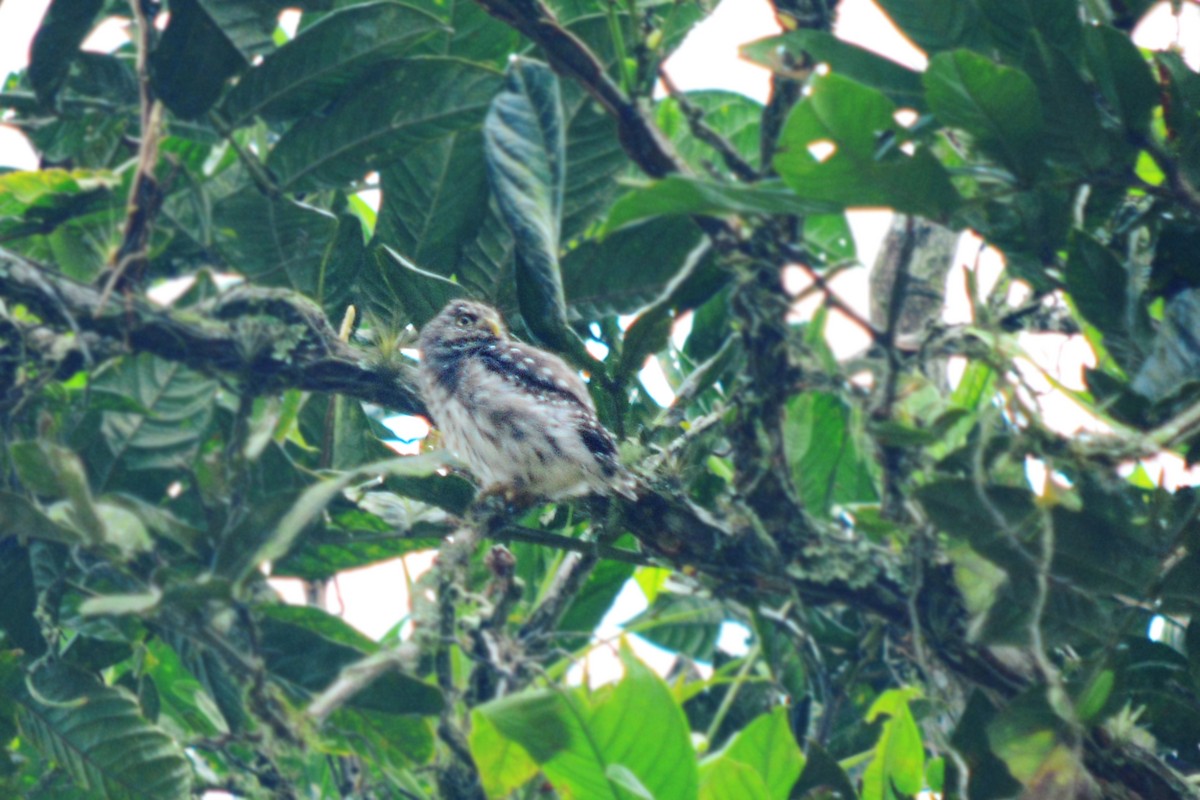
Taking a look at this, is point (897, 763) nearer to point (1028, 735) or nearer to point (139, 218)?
point (1028, 735)

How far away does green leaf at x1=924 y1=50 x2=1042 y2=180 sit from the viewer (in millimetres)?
1786

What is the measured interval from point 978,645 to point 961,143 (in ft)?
2.81

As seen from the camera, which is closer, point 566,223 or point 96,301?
point 96,301

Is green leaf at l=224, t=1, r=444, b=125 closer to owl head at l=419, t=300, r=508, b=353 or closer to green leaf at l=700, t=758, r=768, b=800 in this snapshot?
owl head at l=419, t=300, r=508, b=353

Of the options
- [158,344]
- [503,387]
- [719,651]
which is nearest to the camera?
[158,344]

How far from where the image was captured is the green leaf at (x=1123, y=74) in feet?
6.24

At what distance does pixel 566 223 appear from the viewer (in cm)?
245

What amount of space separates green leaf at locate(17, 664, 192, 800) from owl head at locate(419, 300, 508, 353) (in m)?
0.92

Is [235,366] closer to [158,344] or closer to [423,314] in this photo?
[158,344]

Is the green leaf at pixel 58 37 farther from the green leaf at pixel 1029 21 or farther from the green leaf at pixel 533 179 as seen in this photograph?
the green leaf at pixel 1029 21

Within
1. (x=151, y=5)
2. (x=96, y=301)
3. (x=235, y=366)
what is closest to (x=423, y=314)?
(x=235, y=366)

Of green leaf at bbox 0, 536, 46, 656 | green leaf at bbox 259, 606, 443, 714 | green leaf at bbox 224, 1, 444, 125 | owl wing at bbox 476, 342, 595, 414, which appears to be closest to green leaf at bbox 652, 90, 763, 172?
owl wing at bbox 476, 342, 595, 414

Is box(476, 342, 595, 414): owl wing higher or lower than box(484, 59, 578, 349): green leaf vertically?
lower

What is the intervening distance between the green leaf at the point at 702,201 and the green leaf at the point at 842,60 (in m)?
0.36
